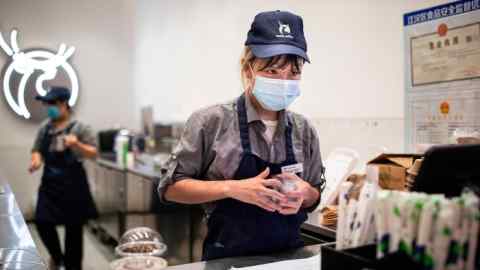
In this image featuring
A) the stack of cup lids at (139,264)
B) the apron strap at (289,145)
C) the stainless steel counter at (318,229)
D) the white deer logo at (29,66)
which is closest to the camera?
the stack of cup lids at (139,264)

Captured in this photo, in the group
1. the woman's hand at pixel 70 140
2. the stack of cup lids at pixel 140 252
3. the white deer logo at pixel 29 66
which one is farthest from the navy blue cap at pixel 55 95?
the stack of cup lids at pixel 140 252

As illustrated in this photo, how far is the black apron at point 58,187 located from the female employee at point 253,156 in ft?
8.69

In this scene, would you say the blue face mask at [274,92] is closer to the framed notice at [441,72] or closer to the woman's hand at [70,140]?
the framed notice at [441,72]

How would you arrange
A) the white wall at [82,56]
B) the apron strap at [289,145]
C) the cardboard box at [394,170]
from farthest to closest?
the white wall at [82,56]
the cardboard box at [394,170]
the apron strap at [289,145]

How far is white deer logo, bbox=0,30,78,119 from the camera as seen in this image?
230 inches

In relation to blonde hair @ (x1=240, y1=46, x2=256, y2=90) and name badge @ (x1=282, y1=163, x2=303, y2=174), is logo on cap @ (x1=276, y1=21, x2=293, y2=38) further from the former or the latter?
name badge @ (x1=282, y1=163, x2=303, y2=174)

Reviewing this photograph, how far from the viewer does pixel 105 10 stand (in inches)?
255

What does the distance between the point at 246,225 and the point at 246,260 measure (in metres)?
0.12

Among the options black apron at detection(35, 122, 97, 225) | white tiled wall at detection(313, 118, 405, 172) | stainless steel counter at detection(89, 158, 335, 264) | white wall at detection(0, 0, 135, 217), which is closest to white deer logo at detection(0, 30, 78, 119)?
white wall at detection(0, 0, 135, 217)

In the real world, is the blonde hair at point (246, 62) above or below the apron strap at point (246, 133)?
above

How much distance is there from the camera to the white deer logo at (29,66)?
5.83m

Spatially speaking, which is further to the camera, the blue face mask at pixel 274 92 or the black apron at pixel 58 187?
the black apron at pixel 58 187

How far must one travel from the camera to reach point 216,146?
1.58 meters

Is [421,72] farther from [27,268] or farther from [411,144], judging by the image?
[27,268]
